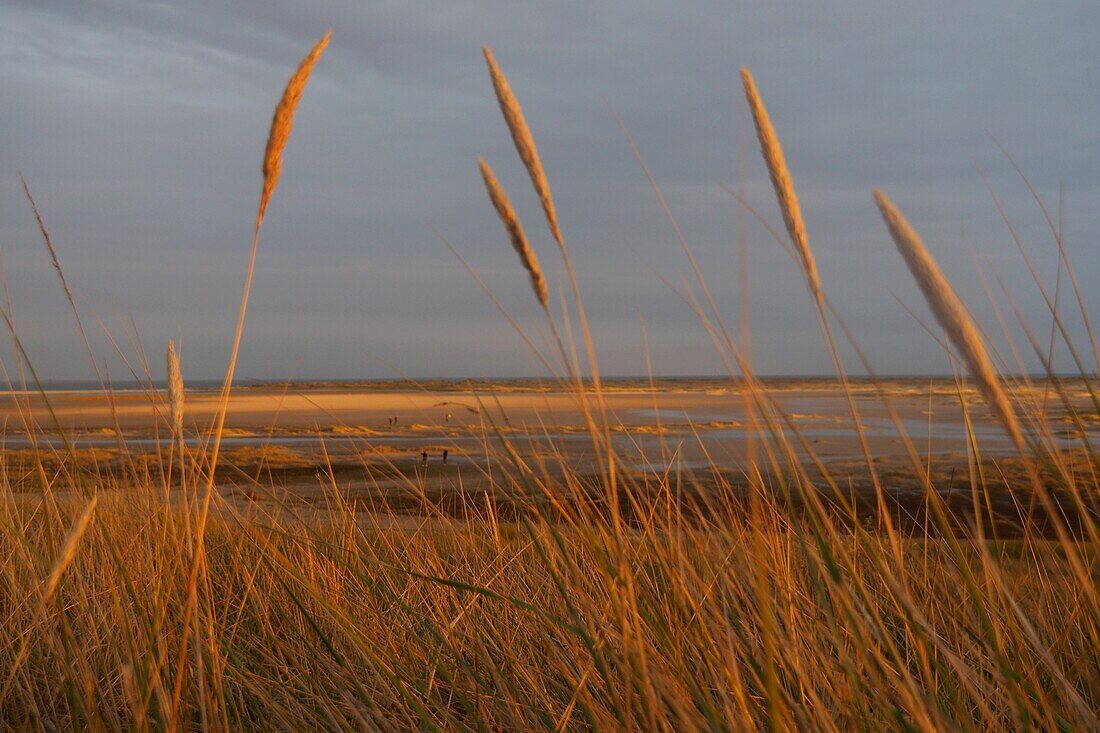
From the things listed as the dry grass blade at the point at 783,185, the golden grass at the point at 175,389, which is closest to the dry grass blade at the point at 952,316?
the dry grass blade at the point at 783,185

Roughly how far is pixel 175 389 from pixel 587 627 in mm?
1106

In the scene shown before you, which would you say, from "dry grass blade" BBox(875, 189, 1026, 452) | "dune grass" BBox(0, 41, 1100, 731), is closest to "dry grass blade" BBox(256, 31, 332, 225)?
"dune grass" BBox(0, 41, 1100, 731)

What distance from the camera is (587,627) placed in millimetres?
2125

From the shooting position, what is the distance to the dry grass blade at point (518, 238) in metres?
1.25

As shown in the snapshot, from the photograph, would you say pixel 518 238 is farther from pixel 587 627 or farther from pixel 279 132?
pixel 587 627

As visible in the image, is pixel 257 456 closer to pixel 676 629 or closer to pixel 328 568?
pixel 328 568

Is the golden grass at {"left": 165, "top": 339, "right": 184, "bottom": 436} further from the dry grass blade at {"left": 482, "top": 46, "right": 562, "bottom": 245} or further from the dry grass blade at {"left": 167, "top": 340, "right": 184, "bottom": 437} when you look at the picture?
the dry grass blade at {"left": 482, "top": 46, "right": 562, "bottom": 245}

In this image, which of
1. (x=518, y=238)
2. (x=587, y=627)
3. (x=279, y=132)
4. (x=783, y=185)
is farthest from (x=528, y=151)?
(x=587, y=627)

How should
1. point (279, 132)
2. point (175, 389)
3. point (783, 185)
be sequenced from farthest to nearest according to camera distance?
point (175, 389) → point (279, 132) → point (783, 185)

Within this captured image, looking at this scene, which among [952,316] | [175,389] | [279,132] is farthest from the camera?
[175,389]

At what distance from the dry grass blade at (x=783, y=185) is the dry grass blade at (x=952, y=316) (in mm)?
230

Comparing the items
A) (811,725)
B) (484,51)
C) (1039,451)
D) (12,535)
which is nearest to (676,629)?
(811,725)

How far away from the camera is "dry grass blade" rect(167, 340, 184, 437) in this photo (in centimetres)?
187

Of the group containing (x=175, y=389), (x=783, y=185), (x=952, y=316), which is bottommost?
(x=175, y=389)
